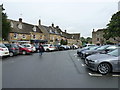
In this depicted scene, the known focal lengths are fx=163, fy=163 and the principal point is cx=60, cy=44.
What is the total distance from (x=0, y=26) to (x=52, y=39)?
32.3m

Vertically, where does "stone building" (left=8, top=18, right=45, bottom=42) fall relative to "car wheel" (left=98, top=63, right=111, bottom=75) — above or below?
above

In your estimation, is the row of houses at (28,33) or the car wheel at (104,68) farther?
the row of houses at (28,33)

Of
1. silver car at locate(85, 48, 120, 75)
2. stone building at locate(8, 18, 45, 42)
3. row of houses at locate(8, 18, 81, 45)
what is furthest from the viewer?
row of houses at locate(8, 18, 81, 45)

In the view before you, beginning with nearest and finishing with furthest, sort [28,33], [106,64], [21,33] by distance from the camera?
1. [106,64]
2. [21,33]
3. [28,33]

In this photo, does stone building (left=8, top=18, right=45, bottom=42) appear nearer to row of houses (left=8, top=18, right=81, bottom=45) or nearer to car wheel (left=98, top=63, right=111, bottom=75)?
row of houses (left=8, top=18, right=81, bottom=45)

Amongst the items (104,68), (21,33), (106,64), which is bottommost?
(104,68)

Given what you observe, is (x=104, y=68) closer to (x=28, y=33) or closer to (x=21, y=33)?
(x=21, y=33)

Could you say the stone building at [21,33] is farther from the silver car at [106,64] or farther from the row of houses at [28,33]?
the silver car at [106,64]

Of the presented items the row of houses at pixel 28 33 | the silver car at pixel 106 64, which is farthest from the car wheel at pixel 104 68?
the row of houses at pixel 28 33

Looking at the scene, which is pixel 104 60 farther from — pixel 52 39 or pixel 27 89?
pixel 52 39

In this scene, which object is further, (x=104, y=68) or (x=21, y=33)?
(x=21, y=33)

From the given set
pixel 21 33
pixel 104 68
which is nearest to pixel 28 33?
pixel 21 33

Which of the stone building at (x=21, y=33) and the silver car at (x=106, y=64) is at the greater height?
the stone building at (x=21, y=33)

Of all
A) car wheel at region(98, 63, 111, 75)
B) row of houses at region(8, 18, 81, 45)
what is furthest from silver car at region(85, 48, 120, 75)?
row of houses at region(8, 18, 81, 45)
